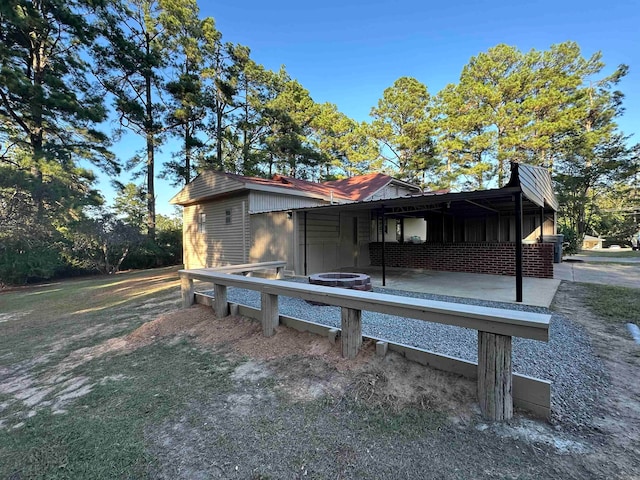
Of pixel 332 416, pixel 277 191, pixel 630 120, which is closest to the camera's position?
pixel 332 416

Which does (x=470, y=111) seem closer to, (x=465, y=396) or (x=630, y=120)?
(x=630, y=120)

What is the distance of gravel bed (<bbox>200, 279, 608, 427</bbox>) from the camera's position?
2.29 meters

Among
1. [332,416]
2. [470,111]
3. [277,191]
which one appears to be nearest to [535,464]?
[332,416]

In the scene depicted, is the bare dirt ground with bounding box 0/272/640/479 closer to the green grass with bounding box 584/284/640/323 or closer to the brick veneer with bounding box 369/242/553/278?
the green grass with bounding box 584/284/640/323

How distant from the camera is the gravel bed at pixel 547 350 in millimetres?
2287

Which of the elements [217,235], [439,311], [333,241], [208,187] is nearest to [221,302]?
[439,311]

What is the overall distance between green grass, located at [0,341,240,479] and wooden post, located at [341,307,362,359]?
46.3 inches

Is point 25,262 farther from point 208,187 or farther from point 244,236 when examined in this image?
point 244,236

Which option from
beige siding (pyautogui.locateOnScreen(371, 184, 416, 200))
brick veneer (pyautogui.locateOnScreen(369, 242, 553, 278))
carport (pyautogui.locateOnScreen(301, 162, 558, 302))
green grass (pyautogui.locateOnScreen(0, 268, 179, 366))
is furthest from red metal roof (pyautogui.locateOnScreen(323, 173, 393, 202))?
green grass (pyautogui.locateOnScreen(0, 268, 179, 366))

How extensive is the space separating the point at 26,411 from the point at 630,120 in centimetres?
2988

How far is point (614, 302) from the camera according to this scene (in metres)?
5.39

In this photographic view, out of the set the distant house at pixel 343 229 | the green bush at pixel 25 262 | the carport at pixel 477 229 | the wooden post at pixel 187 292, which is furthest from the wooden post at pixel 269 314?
the green bush at pixel 25 262

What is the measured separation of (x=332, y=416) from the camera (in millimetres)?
2236

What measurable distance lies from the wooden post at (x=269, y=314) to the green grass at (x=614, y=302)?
4950 mm
